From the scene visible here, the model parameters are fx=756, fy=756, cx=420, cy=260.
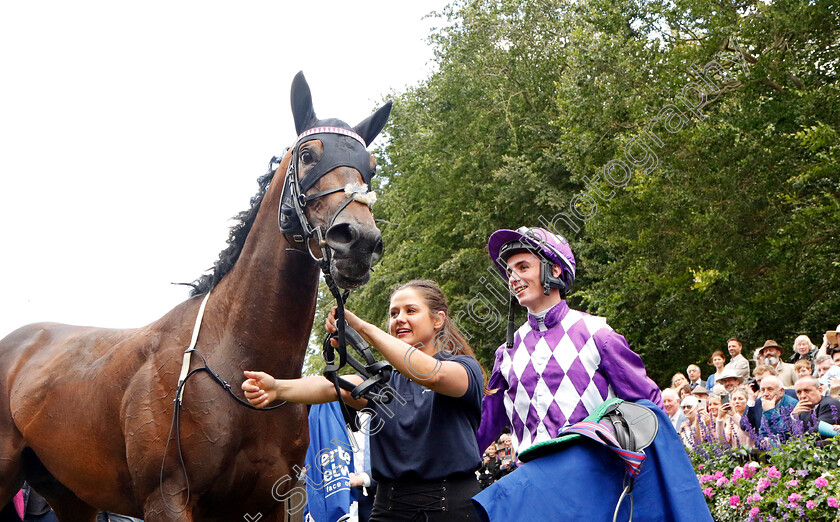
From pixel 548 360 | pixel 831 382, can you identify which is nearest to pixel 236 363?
pixel 548 360

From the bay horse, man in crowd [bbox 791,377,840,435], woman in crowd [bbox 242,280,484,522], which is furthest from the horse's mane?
man in crowd [bbox 791,377,840,435]

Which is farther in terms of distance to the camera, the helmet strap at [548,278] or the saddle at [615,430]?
the helmet strap at [548,278]

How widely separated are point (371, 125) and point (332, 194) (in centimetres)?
74

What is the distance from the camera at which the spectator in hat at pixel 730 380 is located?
380 inches

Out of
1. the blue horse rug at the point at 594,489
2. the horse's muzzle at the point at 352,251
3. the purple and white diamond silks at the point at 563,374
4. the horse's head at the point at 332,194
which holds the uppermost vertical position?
the horse's head at the point at 332,194

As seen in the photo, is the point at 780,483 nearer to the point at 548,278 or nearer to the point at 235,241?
the point at 548,278

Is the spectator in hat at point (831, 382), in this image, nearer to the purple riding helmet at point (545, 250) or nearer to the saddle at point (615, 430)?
the purple riding helmet at point (545, 250)

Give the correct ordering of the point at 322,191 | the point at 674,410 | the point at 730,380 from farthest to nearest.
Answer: the point at 730,380
the point at 674,410
the point at 322,191

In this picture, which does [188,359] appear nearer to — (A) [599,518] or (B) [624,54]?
(A) [599,518]

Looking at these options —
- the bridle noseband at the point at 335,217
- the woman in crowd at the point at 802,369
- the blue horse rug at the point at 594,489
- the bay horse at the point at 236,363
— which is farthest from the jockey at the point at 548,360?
the woman in crowd at the point at 802,369

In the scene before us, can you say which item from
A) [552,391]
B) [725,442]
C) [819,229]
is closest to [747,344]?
[819,229]

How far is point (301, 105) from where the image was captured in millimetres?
3775

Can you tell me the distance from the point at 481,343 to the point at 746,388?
10.8m

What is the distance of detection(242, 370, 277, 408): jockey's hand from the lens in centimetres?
315
